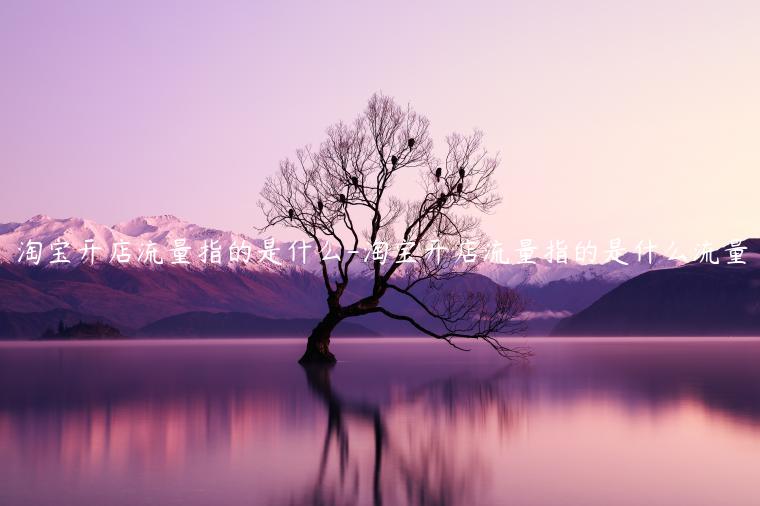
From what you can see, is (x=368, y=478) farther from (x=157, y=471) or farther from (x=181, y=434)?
(x=181, y=434)

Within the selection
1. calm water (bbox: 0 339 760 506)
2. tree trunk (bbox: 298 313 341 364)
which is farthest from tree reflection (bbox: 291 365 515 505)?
tree trunk (bbox: 298 313 341 364)

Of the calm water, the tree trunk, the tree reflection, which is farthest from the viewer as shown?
the tree trunk

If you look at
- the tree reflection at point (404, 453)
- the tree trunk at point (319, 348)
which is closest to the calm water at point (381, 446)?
the tree reflection at point (404, 453)

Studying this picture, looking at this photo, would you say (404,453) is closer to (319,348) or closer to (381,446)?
(381,446)

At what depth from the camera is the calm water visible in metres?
13.9

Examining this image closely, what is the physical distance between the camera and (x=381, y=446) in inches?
739

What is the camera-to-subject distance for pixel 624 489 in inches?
560

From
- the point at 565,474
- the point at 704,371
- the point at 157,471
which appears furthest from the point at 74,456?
the point at 704,371

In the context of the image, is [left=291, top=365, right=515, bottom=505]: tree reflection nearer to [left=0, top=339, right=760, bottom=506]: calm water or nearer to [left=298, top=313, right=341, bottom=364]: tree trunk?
[left=0, top=339, right=760, bottom=506]: calm water

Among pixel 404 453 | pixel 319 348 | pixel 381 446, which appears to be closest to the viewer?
pixel 404 453

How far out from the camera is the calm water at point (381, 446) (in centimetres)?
1391

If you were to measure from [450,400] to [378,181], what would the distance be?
22.1 m

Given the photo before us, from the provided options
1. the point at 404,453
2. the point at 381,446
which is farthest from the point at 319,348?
the point at 404,453

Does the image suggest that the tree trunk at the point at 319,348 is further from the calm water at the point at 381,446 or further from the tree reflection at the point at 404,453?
the tree reflection at the point at 404,453
